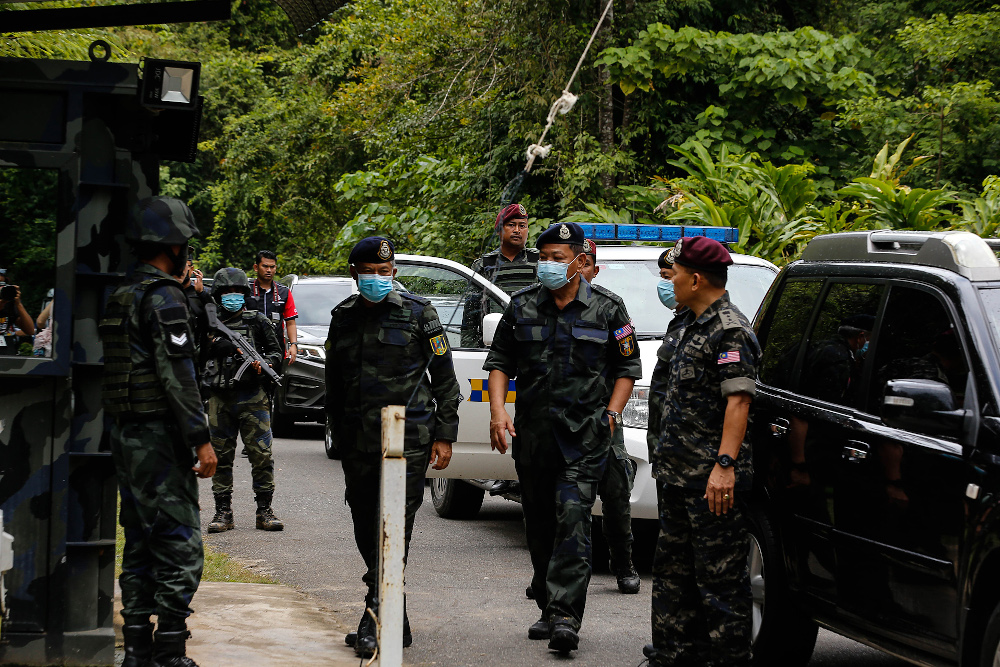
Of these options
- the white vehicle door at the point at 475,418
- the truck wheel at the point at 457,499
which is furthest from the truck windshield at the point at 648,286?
the truck wheel at the point at 457,499

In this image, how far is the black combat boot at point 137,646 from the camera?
16.5ft

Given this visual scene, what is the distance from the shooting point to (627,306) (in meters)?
8.76

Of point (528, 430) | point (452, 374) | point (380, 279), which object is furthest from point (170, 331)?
point (528, 430)

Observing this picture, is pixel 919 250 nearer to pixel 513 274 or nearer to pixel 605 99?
pixel 513 274

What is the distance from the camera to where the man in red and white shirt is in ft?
36.5

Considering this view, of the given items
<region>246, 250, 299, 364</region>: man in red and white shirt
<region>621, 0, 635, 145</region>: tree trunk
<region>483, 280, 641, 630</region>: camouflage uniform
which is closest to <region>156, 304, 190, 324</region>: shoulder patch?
<region>483, 280, 641, 630</region>: camouflage uniform

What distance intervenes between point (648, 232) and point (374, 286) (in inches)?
154

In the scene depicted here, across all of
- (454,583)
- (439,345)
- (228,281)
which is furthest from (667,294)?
(228,281)

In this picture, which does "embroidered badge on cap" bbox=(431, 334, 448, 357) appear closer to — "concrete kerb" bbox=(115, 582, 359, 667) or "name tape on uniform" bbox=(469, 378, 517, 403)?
"concrete kerb" bbox=(115, 582, 359, 667)

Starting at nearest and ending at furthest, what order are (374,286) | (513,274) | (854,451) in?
1. (854,451)
2. (374,286)
3. (513,274)

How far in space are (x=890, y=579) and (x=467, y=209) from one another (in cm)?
1441

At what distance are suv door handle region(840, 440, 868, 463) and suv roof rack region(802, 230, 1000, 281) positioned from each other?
0.77 m

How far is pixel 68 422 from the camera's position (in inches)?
202

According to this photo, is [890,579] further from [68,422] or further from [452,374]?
[68,422]
